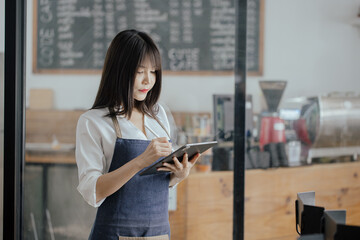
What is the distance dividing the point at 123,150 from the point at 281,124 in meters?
1.16

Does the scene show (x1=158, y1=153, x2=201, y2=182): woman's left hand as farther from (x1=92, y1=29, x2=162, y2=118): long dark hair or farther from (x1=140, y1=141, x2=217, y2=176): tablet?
(x1=92, y1=29, x2=162, y2=118): long dark hair

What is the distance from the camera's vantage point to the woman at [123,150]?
1566mm

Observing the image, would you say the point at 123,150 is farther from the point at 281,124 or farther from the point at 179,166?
the point at 281,124

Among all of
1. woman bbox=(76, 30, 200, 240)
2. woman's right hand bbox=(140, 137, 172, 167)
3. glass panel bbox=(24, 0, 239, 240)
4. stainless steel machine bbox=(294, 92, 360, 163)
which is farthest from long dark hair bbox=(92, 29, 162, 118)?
stainless steel machine bbox=(294, 92, 360, 163)

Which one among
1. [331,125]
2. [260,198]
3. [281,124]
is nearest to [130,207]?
[260,198]

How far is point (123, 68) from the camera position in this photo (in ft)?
5.26

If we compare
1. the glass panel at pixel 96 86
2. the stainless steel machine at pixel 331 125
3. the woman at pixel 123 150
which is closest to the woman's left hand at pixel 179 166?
the woman at pixel 123 150

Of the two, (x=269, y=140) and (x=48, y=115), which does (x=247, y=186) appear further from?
(x=48, y=115)

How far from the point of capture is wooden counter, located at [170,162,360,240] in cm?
242

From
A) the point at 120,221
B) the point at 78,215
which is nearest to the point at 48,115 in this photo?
the point at 78,215

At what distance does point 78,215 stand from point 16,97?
0.78m

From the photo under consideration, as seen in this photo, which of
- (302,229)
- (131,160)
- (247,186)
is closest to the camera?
(302,229)

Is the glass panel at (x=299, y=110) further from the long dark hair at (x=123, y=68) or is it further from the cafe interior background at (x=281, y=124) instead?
the long dark hair at (x=123, y=68)

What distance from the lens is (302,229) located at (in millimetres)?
1170
